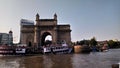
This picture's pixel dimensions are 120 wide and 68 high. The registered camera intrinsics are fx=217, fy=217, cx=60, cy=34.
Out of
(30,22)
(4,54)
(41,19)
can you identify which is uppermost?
(30,22)

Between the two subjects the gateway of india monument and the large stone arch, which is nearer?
the gateway of india monument

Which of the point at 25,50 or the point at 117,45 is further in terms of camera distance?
the point at 117,45

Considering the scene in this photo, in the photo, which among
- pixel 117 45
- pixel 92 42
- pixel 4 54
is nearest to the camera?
pixel 4 54

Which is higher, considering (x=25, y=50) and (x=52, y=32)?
(x=52, y=32)

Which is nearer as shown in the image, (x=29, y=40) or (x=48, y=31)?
(x=48, y=31)

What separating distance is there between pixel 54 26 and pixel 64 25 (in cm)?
358

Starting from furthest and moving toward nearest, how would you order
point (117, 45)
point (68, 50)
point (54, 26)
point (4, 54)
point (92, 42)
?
point (117, 45)
point (92, 42)
point (54, 26)
point (68, 50)
point (4, 54)

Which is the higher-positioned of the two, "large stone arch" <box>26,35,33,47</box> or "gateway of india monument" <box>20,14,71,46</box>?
"gateway of india monument" <box>20,14,71,46</box>

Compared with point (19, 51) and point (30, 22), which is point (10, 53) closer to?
point (19, 51)

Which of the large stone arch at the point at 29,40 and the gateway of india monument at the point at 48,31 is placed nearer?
the gateway of india monument at the point at 48,31

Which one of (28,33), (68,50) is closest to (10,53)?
(68,50)

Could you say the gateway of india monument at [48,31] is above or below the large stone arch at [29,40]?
above

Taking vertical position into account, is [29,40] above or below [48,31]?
below

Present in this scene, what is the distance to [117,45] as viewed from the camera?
159 m
